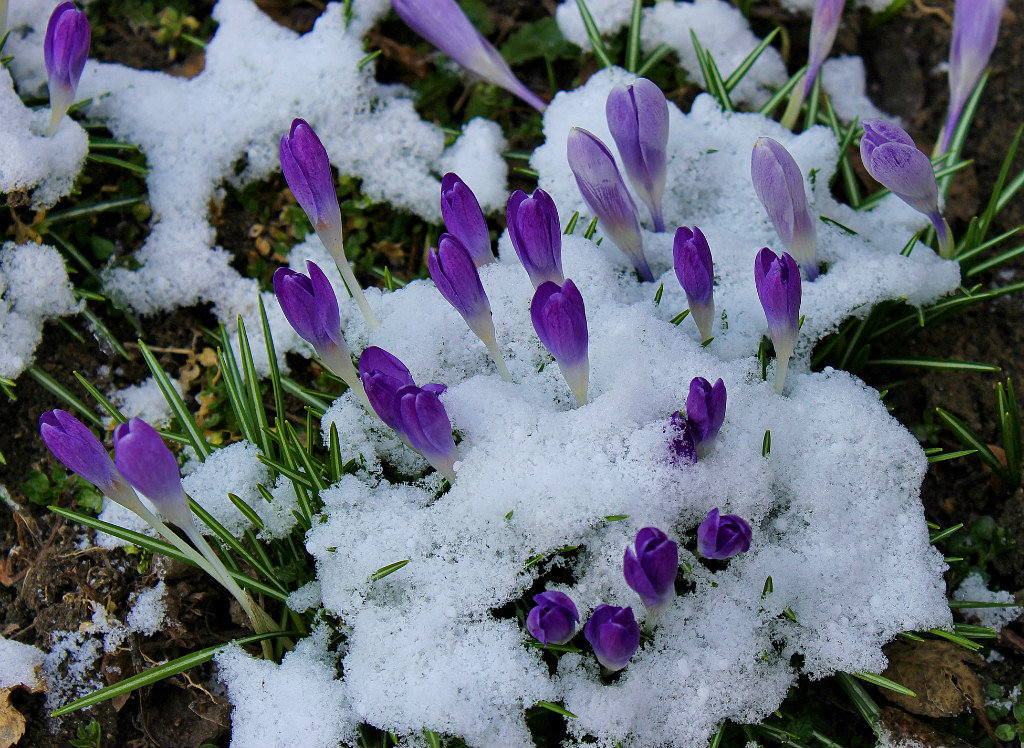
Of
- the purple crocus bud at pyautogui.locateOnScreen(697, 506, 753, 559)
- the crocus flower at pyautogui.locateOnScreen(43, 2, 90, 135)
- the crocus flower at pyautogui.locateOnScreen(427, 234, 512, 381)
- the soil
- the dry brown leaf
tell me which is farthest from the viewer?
the crocus flower at pyautogui.locateOnScreen(43, 2, 90, 135)

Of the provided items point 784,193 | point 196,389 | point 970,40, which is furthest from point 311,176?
point 970,40

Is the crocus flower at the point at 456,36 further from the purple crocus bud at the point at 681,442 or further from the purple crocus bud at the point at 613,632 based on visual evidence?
the purple crocus bud at the point at 613,632

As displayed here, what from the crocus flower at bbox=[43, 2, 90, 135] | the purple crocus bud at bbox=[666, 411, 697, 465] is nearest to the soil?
the crocus flower at bbox=[43, 2, 90, 135]

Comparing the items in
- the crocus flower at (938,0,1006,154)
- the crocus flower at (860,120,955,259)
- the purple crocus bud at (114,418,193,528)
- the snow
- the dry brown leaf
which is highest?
the crocus flower at (938,0,1006,154)

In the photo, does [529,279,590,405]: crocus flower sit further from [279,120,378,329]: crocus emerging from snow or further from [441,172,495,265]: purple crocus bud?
[279,120,378,329]: crocus emerging from snow

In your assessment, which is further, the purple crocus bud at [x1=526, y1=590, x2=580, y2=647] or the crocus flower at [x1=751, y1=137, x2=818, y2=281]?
the crocus flower at [x1=751, y1=137, x2=818, y2=281]

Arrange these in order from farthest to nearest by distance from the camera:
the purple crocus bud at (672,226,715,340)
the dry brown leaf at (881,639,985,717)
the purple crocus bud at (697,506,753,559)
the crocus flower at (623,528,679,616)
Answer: the dry brown leaf at (881,639,985,717), the purple crocus bud at (672,226,715,340), the purple crocus bud at (697,506,753,559), the crocus flower at (623,528,679,616)

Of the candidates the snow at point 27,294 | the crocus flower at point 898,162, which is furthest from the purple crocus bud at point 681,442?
the snow at point 27,294

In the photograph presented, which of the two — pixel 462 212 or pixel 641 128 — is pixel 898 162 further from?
pixel 462 212
